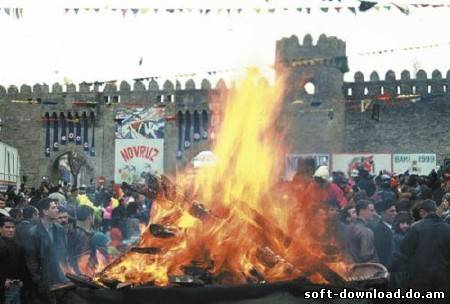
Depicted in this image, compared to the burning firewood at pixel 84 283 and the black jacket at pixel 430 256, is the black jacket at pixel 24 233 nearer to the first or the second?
the burning firewood at pixel 84 283

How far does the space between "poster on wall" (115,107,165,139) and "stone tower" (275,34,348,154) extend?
7.09 m

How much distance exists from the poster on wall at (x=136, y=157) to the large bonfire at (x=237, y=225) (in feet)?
98.1

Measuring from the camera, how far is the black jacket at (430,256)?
6.66 meters

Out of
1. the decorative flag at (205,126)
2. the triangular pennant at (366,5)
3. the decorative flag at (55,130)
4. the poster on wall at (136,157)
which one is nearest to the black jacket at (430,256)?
the triangular pennant at (366,5)

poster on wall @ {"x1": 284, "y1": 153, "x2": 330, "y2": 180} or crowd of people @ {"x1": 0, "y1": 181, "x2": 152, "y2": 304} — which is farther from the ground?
poster on wall @ {"x1": 284, "y1": 153, "x2": 330, "y2": 180}

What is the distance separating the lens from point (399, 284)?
6641 mm

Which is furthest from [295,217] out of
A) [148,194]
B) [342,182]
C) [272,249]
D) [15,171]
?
[15,171]

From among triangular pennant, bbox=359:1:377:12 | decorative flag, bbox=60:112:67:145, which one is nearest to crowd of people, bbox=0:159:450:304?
triangular pennant, bbox=359:1:377:12

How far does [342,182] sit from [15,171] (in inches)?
727

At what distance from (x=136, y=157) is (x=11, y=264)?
101 ft

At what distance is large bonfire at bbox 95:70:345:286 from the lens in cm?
571

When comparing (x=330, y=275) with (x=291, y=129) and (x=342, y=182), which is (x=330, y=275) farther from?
(x=291, y=129)

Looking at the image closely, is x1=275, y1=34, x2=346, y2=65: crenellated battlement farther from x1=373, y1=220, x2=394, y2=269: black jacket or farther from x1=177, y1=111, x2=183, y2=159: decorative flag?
x1=373, y1=220, x2=394, y2=269: black jacket

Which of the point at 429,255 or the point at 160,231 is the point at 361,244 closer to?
the point at 429,255
